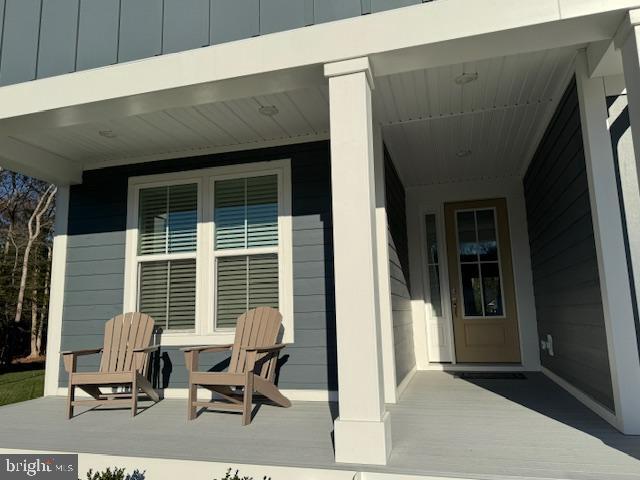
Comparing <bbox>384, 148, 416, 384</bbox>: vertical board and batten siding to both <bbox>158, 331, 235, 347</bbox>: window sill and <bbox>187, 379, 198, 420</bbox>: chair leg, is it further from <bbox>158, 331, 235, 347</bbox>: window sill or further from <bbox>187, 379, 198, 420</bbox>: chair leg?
<bbox>187, 379, 198, 420</bbox>: chair leg

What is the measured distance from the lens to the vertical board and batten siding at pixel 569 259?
304 centimetres

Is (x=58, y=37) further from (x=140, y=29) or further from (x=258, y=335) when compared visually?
(x=258, y=335)

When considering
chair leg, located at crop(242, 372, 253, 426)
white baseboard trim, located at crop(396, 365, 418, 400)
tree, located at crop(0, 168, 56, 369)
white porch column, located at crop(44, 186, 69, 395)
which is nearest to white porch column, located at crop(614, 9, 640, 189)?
white baseboard trim, located at crop(396, 365, 418, 400)

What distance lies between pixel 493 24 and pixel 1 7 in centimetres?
366

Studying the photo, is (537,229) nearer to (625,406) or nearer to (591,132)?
(591,132)

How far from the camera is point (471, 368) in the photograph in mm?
5539

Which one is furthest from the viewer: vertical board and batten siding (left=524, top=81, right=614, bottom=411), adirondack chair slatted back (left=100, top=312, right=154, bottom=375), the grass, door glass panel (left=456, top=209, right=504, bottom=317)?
door glass panel (left=456, top=209, right=504, bottom=317)

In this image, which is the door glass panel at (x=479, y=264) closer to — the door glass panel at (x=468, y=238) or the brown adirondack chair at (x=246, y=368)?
the door glass panel at (x=468, y=238)

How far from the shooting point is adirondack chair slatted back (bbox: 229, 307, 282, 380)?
3730 mm

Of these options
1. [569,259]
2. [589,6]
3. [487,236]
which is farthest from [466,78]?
[487,236]

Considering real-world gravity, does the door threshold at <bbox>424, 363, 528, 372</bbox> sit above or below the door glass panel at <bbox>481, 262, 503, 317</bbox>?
below

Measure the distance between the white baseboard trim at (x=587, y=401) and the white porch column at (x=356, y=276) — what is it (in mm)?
1527

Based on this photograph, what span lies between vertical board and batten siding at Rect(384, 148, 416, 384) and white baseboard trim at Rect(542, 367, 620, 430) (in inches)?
56.2

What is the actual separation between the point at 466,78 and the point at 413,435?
2391mm
